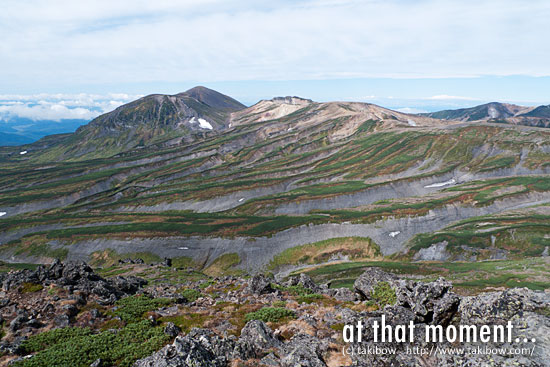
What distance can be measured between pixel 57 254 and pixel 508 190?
175 meters

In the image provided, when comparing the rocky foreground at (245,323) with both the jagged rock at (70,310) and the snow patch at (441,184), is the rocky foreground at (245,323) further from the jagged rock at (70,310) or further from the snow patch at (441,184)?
the snow patch at (441,184)

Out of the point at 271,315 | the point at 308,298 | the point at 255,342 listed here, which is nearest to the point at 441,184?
the point at 308,298

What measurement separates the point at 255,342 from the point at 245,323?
620cm

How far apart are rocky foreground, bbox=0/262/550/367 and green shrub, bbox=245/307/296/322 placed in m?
0.09

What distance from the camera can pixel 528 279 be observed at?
52812mm

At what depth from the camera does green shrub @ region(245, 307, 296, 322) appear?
25.0m

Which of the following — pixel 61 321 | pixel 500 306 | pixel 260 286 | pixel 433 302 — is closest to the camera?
pixel 500 306

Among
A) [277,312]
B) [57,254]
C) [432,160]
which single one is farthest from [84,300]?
[432,160]

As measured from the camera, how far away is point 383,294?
1094 inches

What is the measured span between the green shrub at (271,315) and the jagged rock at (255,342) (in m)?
4.54

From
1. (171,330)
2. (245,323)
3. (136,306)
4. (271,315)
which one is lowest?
(136,306)

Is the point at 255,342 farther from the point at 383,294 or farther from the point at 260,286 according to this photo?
the point at 260,286

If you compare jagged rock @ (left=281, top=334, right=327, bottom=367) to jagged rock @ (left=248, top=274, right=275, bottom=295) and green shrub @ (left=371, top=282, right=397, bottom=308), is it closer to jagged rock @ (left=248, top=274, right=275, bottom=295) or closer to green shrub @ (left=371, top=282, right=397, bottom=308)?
green shrub @ (left=371, top=282, right=397, bottom=308)

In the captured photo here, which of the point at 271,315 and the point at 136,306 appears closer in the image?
the point at 271,315
